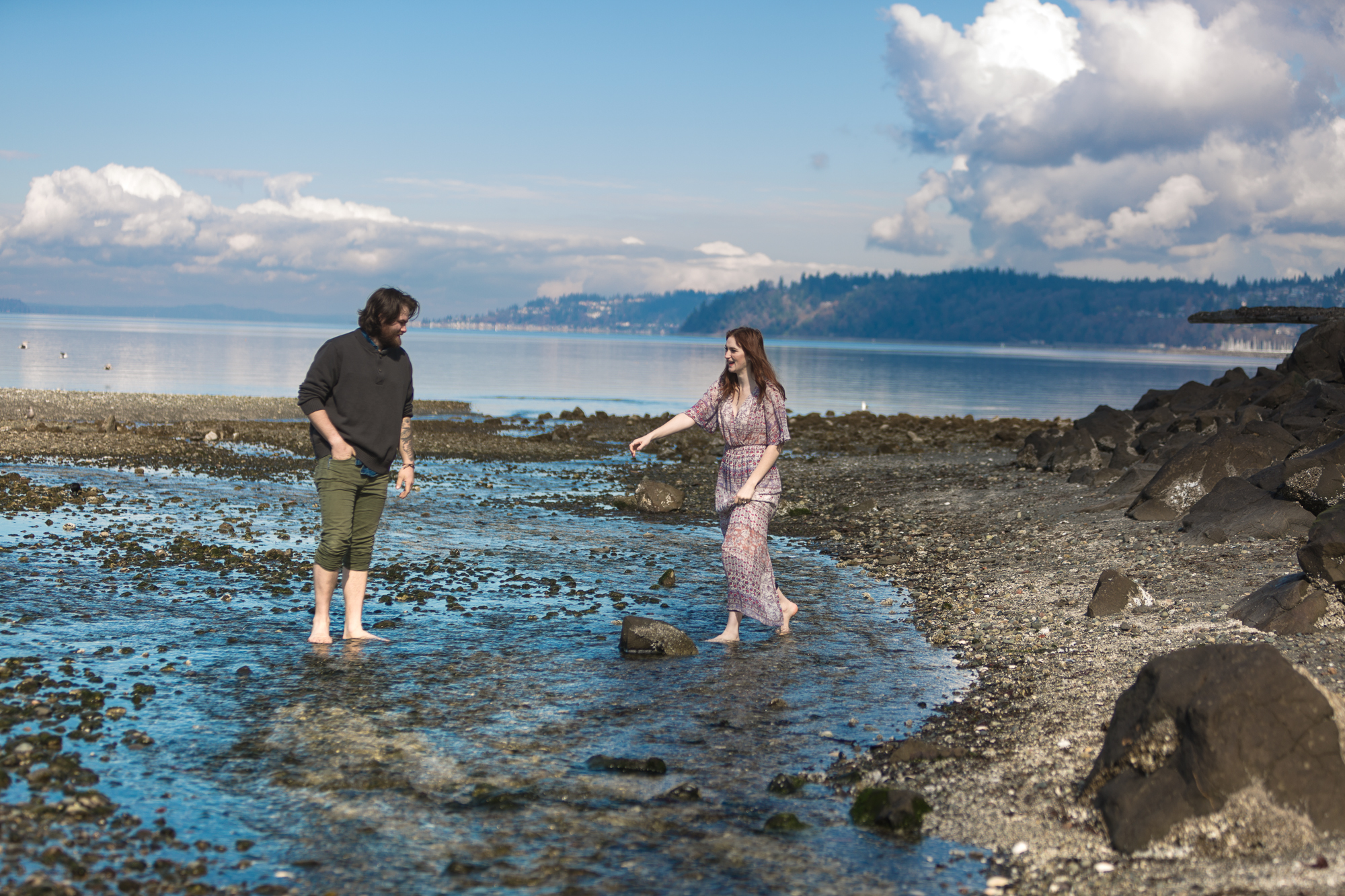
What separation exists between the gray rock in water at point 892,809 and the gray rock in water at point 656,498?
44.4 ft

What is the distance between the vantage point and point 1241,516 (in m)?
12.9

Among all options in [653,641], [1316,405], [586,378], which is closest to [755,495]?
[653,641]

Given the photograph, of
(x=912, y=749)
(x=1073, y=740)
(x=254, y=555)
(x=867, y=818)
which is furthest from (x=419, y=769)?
(x=254, y=555)

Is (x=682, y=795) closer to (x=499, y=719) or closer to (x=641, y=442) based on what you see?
(x=499, y=719)

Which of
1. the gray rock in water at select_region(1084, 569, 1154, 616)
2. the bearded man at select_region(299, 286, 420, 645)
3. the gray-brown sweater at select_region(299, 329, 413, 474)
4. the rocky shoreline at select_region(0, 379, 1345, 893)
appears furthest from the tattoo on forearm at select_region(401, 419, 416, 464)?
the gray rock in water at select_region(1084, 569, 1154, 616)

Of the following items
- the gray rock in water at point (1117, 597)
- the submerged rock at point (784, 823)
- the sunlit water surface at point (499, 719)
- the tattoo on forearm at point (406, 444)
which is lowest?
the sunlit water surface at point (499, 719)

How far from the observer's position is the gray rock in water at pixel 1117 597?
34.5 feet

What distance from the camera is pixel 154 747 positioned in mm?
6668

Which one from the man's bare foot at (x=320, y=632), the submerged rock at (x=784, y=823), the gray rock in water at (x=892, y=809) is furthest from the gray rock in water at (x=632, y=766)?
the man's bare foot at (x=320, y=632)

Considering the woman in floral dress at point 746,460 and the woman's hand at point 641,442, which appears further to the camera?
the woman in floral dress at point 746,460

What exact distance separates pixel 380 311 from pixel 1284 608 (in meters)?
8.38

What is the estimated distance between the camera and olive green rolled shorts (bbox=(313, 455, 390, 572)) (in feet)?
28.9

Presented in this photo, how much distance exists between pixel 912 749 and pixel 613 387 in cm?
6976

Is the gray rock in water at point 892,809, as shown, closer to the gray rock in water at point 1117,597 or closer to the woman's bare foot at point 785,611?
the woman's bare foot at point 785,611
